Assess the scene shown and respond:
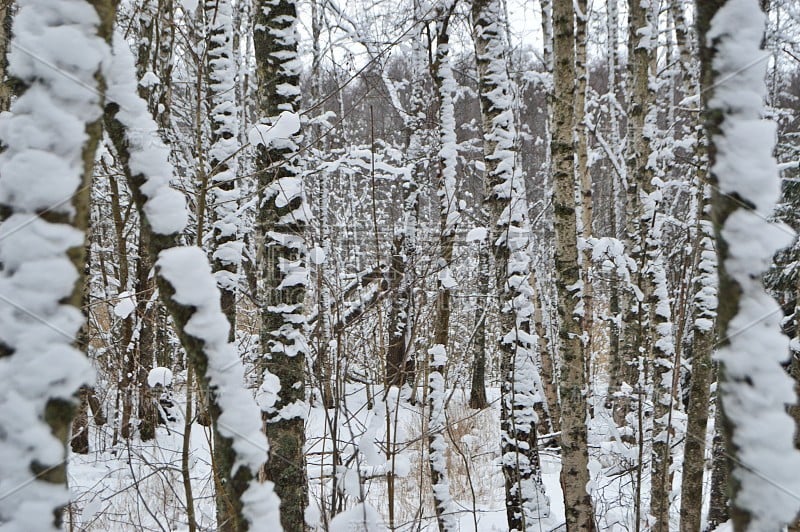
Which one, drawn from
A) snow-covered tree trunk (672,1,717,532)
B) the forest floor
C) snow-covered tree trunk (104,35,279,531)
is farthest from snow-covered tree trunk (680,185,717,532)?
snow-covered tree trunk (104,35,279,531)

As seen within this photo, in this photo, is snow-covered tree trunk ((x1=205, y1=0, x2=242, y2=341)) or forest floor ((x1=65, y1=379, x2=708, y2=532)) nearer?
forest floor ((x1=65, y1=379, x2=708, y2=532))

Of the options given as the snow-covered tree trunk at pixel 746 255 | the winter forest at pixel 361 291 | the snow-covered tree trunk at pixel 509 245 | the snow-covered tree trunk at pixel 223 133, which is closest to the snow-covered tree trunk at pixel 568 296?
the winter forest at pixel 361 291

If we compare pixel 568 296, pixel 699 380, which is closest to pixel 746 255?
pixel 568 296

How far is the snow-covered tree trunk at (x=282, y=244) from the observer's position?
11.0ft

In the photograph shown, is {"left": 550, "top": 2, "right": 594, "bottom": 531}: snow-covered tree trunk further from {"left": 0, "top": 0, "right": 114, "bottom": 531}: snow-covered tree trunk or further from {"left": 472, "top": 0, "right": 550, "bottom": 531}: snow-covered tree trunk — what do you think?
{"left": 0, "top": 0, "right": 114, "bottom": 531}: snow-covered tree trunk

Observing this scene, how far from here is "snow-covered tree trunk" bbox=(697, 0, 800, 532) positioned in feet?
2.90

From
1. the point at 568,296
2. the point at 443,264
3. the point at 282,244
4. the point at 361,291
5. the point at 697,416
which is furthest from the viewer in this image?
the point at 443,264

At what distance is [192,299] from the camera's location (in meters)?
1.12

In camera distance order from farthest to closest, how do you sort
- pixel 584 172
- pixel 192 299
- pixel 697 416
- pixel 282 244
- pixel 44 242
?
pixel 584 172, pixel 282 244, pixel 697 416, pixel 192 299, pixel 44 242

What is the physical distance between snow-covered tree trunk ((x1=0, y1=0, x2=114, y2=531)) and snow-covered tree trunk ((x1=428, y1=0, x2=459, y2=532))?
272cm

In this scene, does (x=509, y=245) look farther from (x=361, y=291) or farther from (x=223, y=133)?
(x=223, y=133)

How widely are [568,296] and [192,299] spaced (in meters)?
2.48

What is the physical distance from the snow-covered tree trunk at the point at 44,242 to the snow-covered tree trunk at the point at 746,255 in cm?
125

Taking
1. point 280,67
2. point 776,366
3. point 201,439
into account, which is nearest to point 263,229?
point 280,67
